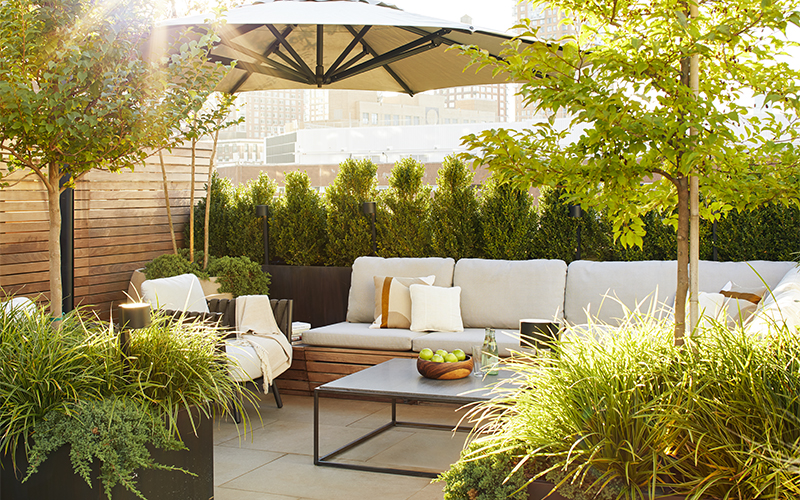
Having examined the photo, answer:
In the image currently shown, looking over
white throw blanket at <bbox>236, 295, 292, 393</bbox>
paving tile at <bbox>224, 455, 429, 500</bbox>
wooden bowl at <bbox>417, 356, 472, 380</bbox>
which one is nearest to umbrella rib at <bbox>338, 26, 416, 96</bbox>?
white throw blanket at <bbox>236, 295, 292, 393</bbox>

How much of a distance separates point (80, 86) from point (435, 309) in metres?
2.83

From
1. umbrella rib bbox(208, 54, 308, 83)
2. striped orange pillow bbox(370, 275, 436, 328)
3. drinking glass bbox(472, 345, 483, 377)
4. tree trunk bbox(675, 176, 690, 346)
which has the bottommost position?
drinking glass bbox(472, 345, 483, 377)

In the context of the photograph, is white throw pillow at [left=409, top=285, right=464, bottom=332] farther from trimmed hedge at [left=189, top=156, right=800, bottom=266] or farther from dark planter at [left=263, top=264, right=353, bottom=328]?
dark planter at [left=263, top=264, right=353, bottom=328]

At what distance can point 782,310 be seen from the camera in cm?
285

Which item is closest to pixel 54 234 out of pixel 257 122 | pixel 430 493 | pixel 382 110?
pixel 430 493

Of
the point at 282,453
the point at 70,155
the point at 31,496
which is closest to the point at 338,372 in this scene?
the point at 282,453

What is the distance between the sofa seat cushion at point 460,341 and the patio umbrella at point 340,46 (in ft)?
6.32

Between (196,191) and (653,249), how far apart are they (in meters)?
4.61

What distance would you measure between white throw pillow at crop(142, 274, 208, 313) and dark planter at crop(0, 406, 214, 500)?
2.16 meters

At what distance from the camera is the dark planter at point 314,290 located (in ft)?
20.3

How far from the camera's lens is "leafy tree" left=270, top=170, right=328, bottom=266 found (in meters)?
6.52

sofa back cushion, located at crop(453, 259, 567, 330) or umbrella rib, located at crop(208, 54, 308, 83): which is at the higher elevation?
umbrella rib, located at crop(208, 54, 308, 83)

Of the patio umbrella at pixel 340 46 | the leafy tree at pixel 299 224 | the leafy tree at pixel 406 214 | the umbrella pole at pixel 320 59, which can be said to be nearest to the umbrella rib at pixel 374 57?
the patio umbrella at pixel 340 46

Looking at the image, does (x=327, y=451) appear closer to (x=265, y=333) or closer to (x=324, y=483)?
(x=324, y=483)
